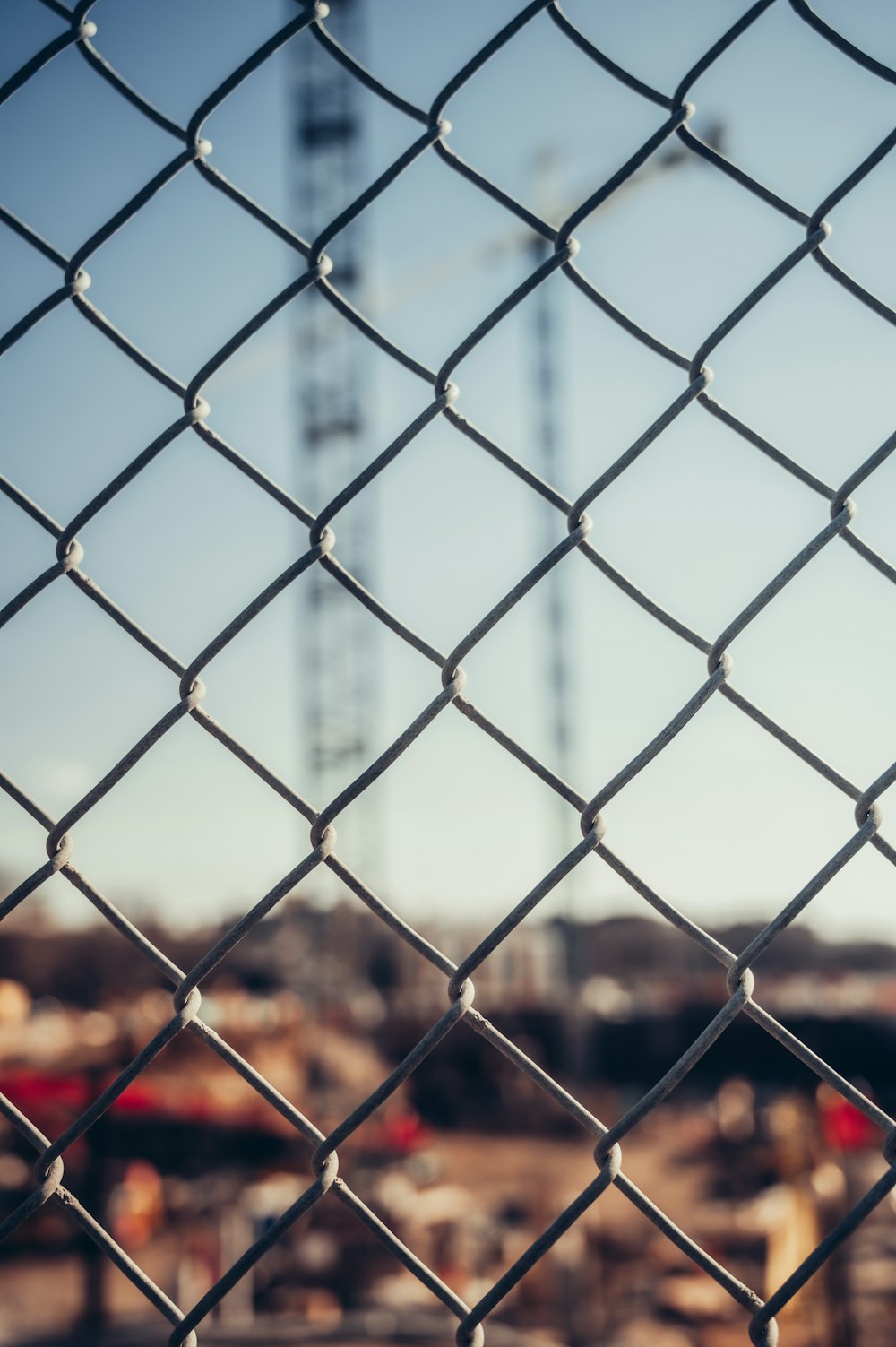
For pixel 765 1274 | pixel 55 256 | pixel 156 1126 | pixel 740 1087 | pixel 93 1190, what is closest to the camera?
pixel 55 256

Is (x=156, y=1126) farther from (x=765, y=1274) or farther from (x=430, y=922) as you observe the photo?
(x=430, y=922)

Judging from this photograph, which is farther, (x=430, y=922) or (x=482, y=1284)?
(x=430, y=922)

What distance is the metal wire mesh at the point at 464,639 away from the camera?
0.84 metres

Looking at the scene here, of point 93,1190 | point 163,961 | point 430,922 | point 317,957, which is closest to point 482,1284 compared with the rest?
point 93,1190

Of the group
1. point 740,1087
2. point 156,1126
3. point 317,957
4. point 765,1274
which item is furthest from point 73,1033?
point 765,1274

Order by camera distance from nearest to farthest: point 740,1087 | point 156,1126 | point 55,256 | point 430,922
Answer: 1. point 55,256
2. point 156,1126
3. point 740,1087
4. point 430,922

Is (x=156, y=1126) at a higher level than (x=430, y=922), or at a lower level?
lower

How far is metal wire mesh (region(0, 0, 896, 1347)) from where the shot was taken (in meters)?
0.84

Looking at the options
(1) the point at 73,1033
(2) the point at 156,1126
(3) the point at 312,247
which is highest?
(3) the point at 312,247

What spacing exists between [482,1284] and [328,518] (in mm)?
11456

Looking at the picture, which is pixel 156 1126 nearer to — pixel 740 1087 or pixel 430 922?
pixel 740 1087

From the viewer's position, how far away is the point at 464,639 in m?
0.89

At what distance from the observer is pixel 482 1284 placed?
1056 cm

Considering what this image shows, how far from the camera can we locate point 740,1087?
22.5 metres
